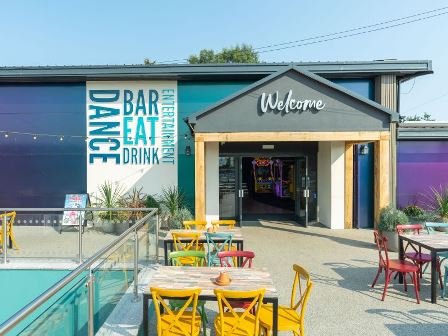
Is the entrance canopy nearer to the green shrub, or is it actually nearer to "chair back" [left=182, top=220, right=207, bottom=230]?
the green shrub

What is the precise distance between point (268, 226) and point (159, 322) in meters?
8.17

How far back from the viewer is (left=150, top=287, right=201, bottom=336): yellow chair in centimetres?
322

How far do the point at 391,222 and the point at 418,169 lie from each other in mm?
4621

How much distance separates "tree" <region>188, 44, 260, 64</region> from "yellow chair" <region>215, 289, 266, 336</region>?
3485 cm

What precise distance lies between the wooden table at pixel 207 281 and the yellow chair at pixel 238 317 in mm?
175

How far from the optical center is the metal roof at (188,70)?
35.8 feet

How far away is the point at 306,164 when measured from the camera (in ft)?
37.3

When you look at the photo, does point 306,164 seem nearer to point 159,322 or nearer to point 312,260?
point 312,260

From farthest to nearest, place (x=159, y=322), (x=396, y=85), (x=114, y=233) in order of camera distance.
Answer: (x=396, y=85)
(x=114, y=233)
(x=159, y=322)

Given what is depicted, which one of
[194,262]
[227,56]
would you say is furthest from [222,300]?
[227,56]

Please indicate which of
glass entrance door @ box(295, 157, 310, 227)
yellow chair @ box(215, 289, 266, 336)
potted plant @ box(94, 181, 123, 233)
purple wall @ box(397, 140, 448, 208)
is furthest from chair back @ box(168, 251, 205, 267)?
purple wall @ box(397, 140, 448, 208)

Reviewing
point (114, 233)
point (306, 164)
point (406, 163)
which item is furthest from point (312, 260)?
point (406, 163)

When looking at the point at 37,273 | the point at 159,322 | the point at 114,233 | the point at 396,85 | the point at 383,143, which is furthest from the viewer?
the point at 396,85

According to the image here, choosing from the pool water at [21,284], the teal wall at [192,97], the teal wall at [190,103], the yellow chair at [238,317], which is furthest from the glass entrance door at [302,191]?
the yellow chair at [238,317]
